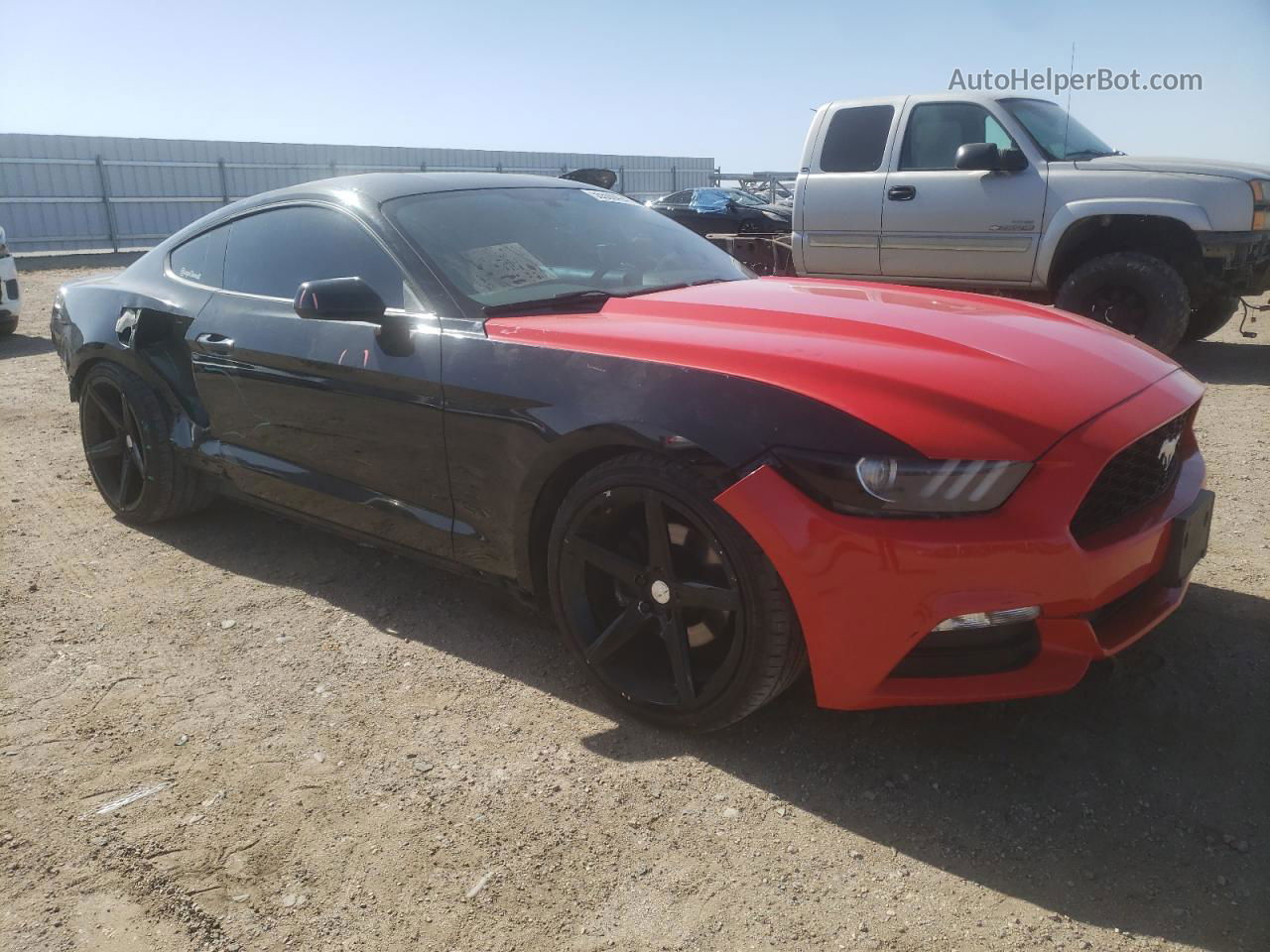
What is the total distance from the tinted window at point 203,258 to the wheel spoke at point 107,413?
702 millimetres

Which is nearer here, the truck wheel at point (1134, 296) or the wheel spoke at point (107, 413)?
the wheel spoke at point (107, 413)

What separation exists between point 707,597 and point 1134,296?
5.68m

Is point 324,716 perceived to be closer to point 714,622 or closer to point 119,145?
point 714,622

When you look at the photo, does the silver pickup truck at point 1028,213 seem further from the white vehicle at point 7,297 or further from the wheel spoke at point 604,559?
the white vehicle at point 7,297

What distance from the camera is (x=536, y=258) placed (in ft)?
10.9

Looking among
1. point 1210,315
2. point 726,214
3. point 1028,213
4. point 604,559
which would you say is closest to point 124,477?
point 604,559

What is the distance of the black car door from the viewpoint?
10.1 feet

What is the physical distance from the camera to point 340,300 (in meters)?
2.98

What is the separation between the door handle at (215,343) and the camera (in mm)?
3695

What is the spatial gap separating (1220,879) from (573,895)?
4.47 feet

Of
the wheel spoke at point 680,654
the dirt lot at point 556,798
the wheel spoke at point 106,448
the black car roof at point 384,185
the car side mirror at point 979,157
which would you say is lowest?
the dirt lot at point 556,798

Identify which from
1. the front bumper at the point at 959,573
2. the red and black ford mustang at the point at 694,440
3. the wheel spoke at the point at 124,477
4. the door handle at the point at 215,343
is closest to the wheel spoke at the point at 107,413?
the wheel spoke at the point at 124,477

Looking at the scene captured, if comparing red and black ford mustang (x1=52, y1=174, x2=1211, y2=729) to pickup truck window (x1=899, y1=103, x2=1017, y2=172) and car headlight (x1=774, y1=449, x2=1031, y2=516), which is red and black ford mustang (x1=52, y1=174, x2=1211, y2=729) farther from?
pickup truck window (x1=899, y1=103, x2=1017, y2=172)

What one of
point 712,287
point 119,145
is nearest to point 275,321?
point 712,287
